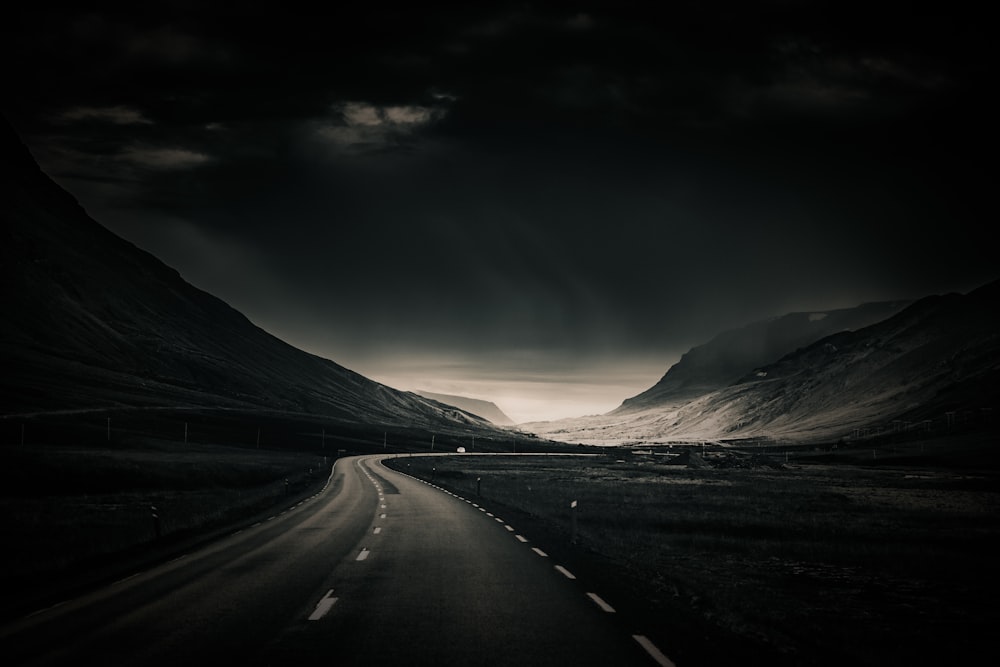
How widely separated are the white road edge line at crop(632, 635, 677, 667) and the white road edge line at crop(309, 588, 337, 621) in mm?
4544

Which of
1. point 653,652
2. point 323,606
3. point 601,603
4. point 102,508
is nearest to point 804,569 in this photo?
point 601,603

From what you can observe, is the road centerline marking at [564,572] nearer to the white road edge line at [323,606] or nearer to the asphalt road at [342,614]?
the asphalt road at [342,614]

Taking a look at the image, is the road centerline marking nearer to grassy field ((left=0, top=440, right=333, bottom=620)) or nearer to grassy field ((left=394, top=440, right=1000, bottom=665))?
grassy field ((left=394, top=440, right=1000, bottom=665))

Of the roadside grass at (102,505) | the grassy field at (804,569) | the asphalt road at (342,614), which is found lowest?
the roadside grass at (102,505)

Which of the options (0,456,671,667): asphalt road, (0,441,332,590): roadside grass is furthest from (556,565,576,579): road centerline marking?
(0,441,332,590): roadside grass

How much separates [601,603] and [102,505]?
1411 inches

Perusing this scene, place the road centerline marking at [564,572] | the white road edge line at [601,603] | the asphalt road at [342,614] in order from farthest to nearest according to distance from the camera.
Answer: the road centerline marking at [564,572], the white road edge line at [601,603], the asphalt road at [342,614]

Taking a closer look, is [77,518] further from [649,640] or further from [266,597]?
[649,640]

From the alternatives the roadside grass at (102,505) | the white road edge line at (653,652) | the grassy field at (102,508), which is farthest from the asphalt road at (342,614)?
the roadside grass at (102,505)

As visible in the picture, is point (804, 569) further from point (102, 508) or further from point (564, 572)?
point (102, 508)

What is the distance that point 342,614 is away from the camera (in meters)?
11.5

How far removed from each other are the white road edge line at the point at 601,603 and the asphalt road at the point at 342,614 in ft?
0.15

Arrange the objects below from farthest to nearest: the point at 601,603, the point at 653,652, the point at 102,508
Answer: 1. the point at 102,508
2. the point at 601,603
3. the point at 653,652

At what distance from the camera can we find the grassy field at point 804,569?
11234 millimetres
